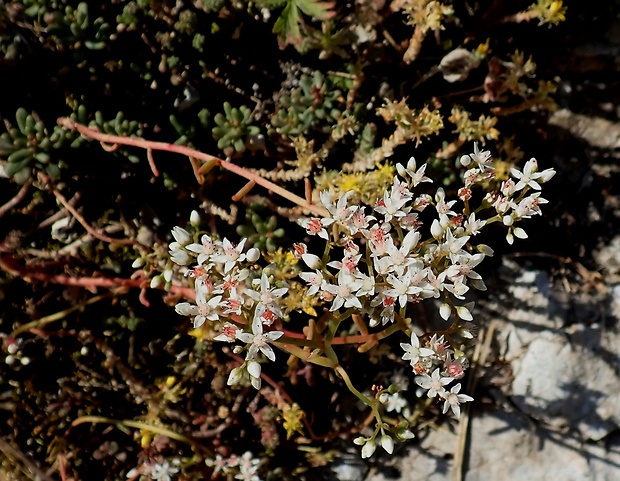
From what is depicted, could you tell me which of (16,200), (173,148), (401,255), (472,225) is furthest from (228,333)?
(16,200)

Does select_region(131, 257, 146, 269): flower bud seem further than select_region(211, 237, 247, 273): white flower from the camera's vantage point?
Yes

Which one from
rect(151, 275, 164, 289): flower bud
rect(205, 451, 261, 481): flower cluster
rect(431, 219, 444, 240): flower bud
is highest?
rect(431, 219, 444, 240): flower bud

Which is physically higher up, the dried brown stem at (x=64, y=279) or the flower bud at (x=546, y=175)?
the flower bud at (x=546, y=175)

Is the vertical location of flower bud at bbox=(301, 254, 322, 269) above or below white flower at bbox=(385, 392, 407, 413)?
above

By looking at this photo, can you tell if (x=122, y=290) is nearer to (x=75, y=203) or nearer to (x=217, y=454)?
(x=75, y=203)

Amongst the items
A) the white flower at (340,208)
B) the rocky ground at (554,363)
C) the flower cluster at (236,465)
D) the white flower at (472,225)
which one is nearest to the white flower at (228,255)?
the white flower at (340,208)

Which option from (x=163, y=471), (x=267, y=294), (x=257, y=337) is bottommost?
(x=163, y=471)

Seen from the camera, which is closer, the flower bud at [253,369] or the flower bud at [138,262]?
the flower bud at [253,369]

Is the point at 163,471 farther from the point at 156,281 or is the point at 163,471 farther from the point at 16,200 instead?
the point at 16,200

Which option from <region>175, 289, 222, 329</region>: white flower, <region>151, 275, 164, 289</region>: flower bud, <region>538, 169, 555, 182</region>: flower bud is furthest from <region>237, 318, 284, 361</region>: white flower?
<region>538, 169, 555, 182</region>: flower bud

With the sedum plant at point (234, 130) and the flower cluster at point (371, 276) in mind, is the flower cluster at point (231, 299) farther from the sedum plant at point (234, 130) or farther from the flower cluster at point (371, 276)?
the sedum plant at point (234, 130)

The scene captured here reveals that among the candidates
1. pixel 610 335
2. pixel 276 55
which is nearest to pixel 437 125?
pixel 276 55

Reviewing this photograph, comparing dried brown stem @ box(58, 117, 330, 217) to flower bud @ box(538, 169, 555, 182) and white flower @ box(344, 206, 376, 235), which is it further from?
flower bud @ box(538, 169, 555, 182)
